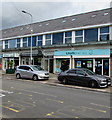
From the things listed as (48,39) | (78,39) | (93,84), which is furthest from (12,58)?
(93,84)

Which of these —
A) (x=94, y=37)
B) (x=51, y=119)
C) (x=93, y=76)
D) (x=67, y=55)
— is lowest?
(x=51, y=119)

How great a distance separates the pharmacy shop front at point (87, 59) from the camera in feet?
54.0

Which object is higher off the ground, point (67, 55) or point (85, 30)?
point (85, 30)

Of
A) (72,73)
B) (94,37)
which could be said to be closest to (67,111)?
(72,73)

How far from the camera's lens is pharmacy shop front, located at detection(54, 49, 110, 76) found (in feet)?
54.0

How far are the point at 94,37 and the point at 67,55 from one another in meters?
4.26

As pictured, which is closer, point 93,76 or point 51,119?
point 51,119

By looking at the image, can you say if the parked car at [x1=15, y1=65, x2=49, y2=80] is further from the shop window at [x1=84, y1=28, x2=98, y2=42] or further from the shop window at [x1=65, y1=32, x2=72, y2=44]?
the shop window at [x1=84, y1=28, x2=98, y2=42]

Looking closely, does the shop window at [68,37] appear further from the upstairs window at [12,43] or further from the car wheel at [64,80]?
the upstairs window at [12,43]

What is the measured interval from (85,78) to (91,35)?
8.24 meters

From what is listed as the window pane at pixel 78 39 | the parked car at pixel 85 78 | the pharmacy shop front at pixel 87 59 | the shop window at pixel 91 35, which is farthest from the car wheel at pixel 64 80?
the window pane at pixel 78 39

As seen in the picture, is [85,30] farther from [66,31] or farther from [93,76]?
[93,76]

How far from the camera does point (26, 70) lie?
15.8 m

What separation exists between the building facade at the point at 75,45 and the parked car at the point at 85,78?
17.8 feet
